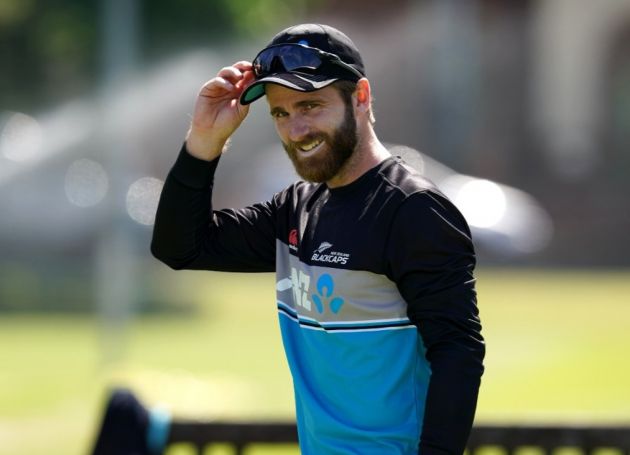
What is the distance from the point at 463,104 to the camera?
4069 cm

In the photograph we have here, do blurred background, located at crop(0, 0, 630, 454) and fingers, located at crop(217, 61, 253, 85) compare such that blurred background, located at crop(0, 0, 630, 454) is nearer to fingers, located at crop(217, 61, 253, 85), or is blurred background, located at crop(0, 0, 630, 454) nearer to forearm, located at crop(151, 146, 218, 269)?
forearm, located at crop(151, 146, 218, 269)

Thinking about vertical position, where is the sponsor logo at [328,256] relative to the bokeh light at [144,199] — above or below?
above

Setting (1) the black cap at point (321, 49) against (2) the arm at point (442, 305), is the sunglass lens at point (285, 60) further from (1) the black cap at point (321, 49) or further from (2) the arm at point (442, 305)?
(2) the arm at point (442, 305)

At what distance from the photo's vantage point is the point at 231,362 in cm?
1393

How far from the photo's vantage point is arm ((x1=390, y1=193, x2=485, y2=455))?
3.36 metres

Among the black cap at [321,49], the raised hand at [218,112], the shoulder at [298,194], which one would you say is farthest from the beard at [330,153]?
the raised hand at [218,112]

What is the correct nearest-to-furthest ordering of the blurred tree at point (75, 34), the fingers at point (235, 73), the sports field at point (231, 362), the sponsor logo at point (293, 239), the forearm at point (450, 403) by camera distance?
the forearm at point (450, 403) → the sponsor logo at point (293, 239) → the fingers at point (235, 73) → the sports field at point (231, 362) → the blurred tree at point (75, 34)

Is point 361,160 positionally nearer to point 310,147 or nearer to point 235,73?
point 310,147

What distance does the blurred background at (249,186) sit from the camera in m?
12.6

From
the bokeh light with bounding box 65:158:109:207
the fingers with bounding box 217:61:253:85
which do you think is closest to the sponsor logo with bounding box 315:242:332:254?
the fingers with bounding box 217:61:253:85

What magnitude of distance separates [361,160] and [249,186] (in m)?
21.4

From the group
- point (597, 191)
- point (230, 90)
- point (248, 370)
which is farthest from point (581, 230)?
point (230, 90)

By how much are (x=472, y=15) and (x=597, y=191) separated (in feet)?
23.7

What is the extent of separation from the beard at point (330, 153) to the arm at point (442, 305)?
0.26 meters
